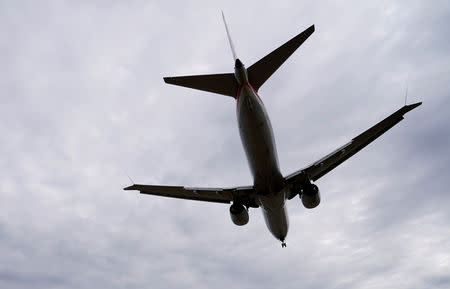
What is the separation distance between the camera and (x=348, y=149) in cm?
2047

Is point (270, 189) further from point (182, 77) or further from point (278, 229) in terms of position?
point (182, 77)

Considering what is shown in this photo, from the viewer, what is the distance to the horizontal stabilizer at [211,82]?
1655 centimetres

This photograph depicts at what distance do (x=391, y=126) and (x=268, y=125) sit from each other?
7.14 metres

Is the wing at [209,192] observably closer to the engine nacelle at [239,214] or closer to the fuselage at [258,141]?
the engine nacelle at [239,214]

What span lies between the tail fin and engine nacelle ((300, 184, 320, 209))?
21.3 feet

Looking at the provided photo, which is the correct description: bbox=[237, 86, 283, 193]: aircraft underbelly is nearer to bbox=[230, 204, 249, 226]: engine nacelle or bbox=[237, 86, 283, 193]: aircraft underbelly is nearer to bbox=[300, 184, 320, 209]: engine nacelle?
bbox=[300, 184, 320, 209]: engine nacelle

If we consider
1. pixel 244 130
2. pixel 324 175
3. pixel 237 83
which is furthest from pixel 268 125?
pixel 324 175

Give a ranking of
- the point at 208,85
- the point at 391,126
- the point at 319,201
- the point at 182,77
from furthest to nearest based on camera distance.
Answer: the point at 319,201
the point at 391,126
the point at 208,85
the point at 182,77

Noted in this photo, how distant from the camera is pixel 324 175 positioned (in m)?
23.5

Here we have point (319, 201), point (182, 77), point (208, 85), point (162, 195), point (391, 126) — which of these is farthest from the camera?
point (162, 195)

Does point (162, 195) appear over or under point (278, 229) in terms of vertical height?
over

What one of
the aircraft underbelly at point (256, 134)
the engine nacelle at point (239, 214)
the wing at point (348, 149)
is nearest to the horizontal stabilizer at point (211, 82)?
the aircraft underbelly at point (256, 134)

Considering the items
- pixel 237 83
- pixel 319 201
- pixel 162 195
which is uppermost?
pixel 237 83

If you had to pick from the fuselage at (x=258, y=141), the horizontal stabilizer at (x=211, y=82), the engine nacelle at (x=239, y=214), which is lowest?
the engine nacelle at (x=239, y=214)
